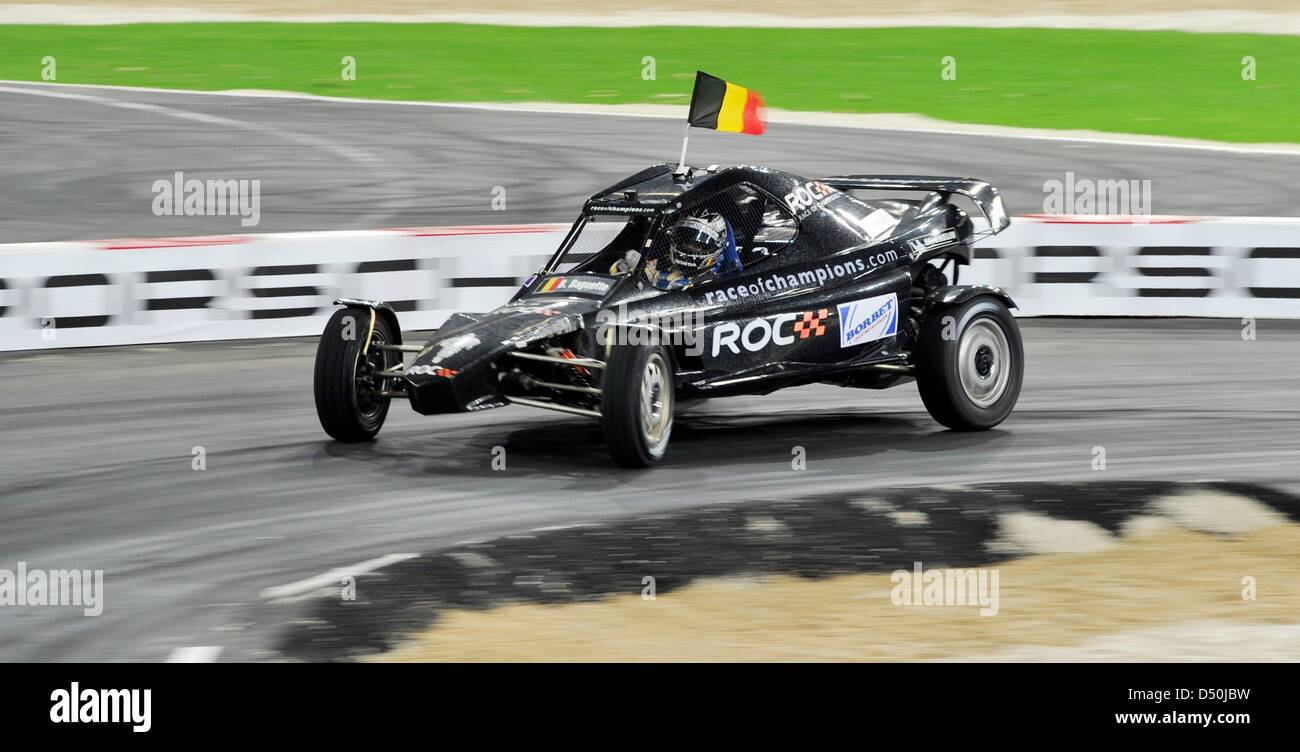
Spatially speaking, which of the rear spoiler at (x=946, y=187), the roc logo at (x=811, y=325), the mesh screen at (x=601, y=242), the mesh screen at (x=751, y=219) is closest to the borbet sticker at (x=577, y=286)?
the mesh screen at (x=601, y=242)

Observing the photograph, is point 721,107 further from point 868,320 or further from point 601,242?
point 868,320

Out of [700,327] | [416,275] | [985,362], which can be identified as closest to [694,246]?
[700,327]

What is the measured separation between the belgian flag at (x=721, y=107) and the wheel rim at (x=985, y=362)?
5.75 ft

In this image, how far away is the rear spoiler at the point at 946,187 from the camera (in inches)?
474

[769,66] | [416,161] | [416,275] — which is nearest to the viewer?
[416,275]

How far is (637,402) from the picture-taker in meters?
10.1

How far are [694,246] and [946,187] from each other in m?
2.17

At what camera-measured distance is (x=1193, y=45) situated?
38.8 metres

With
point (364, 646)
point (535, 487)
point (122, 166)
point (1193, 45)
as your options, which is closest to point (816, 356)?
point (535, 487)

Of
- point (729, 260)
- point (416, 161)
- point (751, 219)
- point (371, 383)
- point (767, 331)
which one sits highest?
point (416, 161)

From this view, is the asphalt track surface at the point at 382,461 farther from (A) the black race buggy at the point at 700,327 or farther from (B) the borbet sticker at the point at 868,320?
(B) the borbet sticker at the point at 868,320

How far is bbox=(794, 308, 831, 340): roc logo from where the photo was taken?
1106 cm
